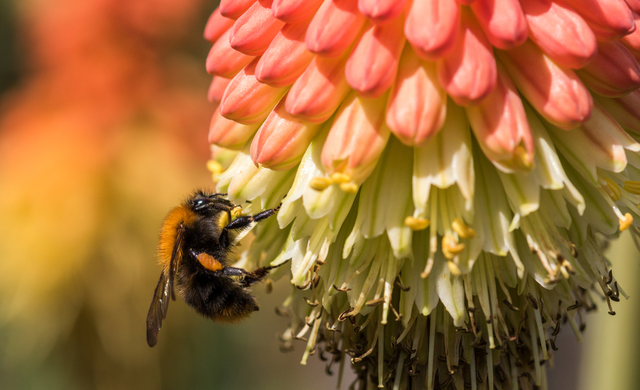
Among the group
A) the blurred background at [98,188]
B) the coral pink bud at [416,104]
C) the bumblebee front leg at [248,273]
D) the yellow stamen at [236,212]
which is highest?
the coral pink bud at [416,104]

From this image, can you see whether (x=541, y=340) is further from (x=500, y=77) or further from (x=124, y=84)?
(x=124, y=84)

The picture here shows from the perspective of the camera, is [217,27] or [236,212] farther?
[236,212]

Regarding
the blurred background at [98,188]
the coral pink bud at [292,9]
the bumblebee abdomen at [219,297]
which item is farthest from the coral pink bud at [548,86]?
the blurred background at [98,188]

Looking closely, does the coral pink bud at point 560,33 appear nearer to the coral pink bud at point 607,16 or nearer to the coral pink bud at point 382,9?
the coral pink bud at point 607,16

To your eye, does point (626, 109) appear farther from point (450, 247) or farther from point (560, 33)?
point (450, 247)

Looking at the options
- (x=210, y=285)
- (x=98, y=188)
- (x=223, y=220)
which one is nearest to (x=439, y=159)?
(x=223, y=220)

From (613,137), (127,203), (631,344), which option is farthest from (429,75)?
(127,203)
